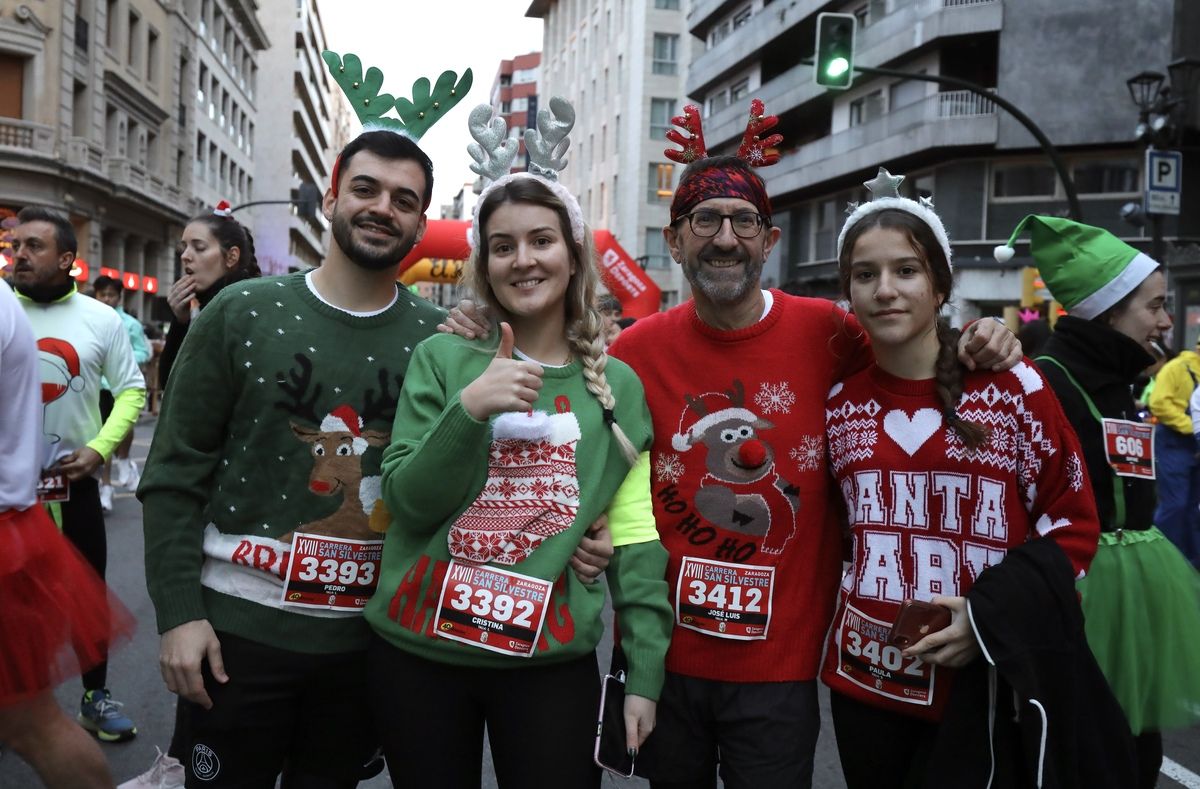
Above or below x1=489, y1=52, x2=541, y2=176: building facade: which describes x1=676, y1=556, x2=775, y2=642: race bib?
below

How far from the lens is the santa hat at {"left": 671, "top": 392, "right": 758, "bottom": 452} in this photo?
8.86ft

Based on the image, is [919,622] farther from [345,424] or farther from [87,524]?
[87,524]

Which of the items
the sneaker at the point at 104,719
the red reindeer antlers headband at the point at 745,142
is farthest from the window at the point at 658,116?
the red reindeer antlers headband at the point at 745,142

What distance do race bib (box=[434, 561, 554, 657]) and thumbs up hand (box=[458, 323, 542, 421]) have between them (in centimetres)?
38

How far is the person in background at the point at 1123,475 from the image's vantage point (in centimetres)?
304

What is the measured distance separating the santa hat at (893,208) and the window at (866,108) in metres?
25.9

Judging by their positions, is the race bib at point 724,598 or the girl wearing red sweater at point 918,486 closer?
the girl wearing red sweater at point 918,486

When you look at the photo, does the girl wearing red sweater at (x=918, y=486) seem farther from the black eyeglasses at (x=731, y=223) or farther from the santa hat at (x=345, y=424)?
the santa hat at (x=345, y=424)

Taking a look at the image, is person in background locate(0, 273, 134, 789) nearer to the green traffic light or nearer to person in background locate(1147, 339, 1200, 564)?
person in background locate(1147, 339, 1200, 564)

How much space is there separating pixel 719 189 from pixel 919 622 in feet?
4.00

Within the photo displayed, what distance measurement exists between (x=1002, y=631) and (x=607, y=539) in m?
0.91

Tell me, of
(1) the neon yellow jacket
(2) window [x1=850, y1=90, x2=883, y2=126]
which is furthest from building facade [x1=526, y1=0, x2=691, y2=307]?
(1) the neon yellow jacket

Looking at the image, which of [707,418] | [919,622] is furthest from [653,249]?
[919,622]

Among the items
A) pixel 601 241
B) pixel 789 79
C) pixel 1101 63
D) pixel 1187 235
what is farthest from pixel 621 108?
pixel 601 241
